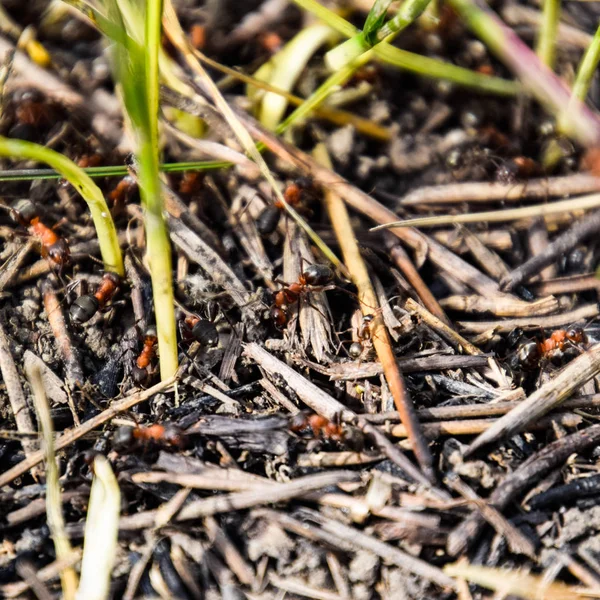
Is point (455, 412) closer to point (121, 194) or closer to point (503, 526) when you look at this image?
point (503, 526)

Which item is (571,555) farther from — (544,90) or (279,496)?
(544,90)

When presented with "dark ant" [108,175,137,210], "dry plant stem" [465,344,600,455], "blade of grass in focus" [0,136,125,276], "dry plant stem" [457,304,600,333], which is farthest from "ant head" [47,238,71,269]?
"dry plant stem" [465,344,600,455]

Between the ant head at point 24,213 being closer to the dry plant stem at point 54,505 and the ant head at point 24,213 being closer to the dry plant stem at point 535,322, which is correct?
the dry plant stem at point 54,505

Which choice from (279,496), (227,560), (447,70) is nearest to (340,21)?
(447,70)

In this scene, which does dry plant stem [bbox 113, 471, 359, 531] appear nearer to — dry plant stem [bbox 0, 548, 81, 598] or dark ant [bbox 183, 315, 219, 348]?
dry plant stem [bbox 0, 548, 81, 598]

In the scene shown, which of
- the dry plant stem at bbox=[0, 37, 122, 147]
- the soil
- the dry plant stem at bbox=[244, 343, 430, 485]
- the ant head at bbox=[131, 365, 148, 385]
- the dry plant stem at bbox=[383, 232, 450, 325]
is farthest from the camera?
the dry plant stem at bbox=[0, 37, 122, 147]

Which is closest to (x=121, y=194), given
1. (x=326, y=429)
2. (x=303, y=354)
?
(x=303, y=354)
